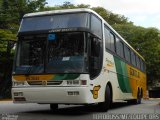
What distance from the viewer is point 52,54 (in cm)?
1302

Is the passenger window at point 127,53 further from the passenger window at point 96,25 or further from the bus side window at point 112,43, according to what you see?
the passenger window at point 96,25

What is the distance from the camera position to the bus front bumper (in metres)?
12.6

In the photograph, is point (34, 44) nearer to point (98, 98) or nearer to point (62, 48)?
point (62, 48)

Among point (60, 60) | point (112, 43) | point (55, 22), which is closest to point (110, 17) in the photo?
point (112, 43)

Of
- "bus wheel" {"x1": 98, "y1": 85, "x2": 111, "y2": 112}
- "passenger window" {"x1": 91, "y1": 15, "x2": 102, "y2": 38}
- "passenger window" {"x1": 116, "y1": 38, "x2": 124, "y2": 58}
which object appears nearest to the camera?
"passenger window" {"x1": 91, "y1": 15, "x2": 102, "y2": 38}

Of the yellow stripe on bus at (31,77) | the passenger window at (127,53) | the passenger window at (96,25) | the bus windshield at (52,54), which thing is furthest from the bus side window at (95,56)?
the passenger window at (127,53)

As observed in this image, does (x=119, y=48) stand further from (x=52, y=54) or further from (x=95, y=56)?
(x=52, y=54)

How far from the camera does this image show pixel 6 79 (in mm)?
40250

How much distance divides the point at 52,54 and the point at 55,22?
1.18 metres

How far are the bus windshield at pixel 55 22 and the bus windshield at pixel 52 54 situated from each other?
0.32 metres

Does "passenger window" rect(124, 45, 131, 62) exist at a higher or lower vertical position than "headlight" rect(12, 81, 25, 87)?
higher

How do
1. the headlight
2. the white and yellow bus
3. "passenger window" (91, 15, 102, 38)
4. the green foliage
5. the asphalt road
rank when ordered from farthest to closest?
1. the green foliage
2. "passenger window" (91, 15, 102, 38)
3. the headlight
4. the white and yellow bus
5. the asphalt road

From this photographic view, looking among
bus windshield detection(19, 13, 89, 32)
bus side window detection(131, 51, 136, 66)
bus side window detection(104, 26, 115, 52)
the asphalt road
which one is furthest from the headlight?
bus side window detection(131, 51, 136, 66)

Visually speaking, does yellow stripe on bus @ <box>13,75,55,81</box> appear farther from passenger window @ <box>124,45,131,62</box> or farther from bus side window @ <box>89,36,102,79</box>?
passenger window @ <box>124,45,131,62</box>
